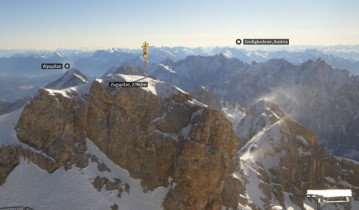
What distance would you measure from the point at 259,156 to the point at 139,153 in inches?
2399

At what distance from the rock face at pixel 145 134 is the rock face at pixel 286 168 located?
26.8 metres

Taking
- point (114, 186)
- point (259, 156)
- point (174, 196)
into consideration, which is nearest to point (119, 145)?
point (114, 186)

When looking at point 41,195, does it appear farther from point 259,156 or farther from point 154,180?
point 259,156

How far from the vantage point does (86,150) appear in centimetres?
5734

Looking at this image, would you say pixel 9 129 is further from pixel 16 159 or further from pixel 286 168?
pixel 286 168

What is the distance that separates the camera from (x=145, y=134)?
200 feet

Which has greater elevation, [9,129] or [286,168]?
[9,129]

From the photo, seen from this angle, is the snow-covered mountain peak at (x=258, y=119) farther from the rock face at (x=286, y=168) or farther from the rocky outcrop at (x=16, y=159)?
the rocky outcrop at (x=16, y=159)

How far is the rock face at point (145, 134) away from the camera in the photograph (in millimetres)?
55356

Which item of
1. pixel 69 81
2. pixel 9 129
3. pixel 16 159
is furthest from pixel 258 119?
pixel 16 159

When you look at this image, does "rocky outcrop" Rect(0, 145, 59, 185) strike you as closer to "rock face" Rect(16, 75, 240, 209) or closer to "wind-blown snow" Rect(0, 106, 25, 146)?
"wind-blown snow" Rect(0, 106, 25, 146)

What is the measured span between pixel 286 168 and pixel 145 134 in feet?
208

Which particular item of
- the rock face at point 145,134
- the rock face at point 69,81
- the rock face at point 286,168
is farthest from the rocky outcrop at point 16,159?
the rock face at point 69,81

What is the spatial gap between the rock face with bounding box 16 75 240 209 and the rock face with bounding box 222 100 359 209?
87.8 feet
